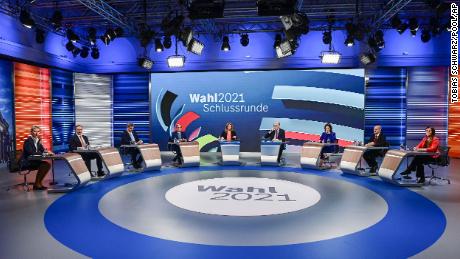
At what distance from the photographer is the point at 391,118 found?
425 inches

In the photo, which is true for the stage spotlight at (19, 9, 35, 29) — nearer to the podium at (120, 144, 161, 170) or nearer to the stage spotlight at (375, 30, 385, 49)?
the podium at (120, 144, 161, 170)

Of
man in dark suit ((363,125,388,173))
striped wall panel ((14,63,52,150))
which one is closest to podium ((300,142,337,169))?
man in dark suit ((363,125,388,173))

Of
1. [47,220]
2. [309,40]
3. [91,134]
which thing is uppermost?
[309,40]

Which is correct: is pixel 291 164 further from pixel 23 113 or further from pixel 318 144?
pixel 23 113

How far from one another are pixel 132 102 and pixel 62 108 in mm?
2223

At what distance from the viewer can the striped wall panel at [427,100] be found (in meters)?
10.5

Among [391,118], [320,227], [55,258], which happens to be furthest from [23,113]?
[391,118]

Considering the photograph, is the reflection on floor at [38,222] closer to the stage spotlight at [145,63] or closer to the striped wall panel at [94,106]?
the striped wall panel at [94,106]

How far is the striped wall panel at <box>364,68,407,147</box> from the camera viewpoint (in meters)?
10.7

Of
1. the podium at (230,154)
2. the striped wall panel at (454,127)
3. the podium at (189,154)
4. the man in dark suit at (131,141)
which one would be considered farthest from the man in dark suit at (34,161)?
the striped wall panel at (454,127)

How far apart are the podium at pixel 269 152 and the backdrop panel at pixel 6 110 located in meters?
6.48

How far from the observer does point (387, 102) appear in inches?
424

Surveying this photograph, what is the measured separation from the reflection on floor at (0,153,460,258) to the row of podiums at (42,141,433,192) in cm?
54

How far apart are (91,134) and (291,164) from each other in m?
7.03
